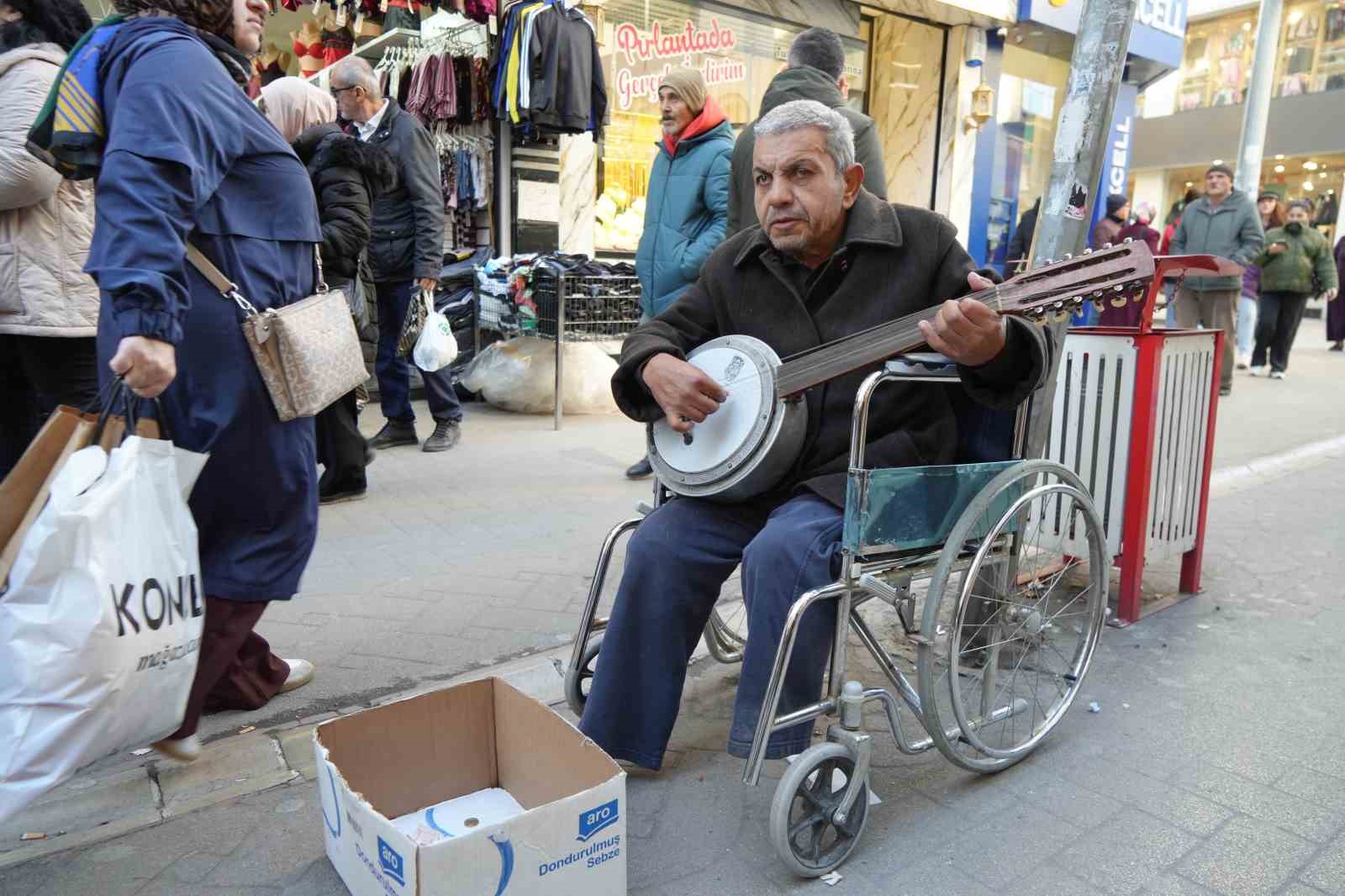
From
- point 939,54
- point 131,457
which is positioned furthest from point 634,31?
point 131,457

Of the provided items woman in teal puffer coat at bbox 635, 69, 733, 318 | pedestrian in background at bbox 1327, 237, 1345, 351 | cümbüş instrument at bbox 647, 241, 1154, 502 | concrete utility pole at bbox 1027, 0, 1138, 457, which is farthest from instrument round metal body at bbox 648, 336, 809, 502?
pedestrian in background at bbox 1327, 237, 1345, 351

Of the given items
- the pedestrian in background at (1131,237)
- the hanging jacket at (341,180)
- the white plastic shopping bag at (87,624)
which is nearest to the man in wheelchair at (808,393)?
the white plastic shopping bag at (87,624)

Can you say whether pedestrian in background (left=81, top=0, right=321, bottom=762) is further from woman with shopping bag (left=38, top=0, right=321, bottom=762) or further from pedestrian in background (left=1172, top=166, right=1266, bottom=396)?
pedestrian in background (left=1172, top=166, right=1266, bottom=396)

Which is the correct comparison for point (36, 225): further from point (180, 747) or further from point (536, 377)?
point (536, 377)

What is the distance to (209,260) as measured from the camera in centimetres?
234

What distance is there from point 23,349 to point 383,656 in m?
1.48

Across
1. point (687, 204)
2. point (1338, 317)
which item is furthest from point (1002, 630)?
point (1338, 317)

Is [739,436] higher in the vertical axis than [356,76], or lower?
lower

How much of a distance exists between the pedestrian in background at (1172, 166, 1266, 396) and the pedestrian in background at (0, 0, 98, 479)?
900 centimetres

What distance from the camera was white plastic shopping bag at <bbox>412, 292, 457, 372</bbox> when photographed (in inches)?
218

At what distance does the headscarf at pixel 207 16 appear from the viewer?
2266 mm

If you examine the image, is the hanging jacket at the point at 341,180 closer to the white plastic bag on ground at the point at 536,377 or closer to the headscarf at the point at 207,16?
the headscarf at the point at 207,16

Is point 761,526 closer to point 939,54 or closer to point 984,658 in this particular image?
point 984,658

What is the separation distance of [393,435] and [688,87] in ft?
9.29
